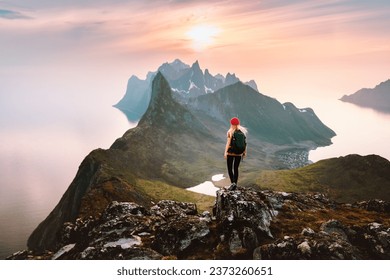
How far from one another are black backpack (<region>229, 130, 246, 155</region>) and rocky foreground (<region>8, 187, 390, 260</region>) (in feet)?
12.7

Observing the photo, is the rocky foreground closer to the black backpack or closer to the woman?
the woman

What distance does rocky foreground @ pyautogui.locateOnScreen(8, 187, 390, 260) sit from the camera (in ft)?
71.3

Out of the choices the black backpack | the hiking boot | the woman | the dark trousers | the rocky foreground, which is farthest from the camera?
the hiking boot

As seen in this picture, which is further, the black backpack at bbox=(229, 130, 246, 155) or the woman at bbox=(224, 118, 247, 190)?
the woman at bbox=(224, 118, 247, 190)

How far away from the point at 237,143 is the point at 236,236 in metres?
6.14

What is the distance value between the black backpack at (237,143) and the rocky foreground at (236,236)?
12.7 feet

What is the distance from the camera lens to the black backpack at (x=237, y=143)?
22.1m

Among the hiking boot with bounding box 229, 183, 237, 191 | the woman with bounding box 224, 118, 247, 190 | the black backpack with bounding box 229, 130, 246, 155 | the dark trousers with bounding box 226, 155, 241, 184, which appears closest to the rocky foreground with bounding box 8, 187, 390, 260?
the hiking boot with bounding box 229, 183, 237, 191

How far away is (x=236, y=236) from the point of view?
73.8ft

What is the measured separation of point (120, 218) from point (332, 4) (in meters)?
37.0

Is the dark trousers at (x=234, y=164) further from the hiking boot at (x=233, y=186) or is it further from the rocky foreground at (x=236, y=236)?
the rocky foreground at (x=236, y=236)

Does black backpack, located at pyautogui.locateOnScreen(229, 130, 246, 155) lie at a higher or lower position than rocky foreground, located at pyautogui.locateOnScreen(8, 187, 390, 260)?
higher

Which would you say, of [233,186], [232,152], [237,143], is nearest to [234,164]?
[232,152]
